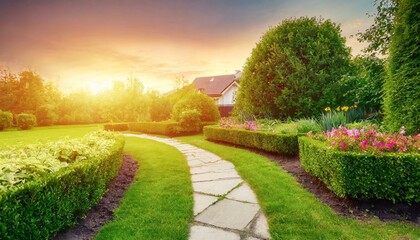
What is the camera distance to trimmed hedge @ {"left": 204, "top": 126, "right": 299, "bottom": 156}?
767cm

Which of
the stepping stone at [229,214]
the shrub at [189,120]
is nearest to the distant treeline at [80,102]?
the shrub at [189,120]

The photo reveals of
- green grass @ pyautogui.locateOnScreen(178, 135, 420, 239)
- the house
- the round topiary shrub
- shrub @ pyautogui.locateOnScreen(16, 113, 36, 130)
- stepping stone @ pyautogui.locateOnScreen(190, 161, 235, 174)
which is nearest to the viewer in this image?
green grass @ pyautogui.locateOnScreen(178, 135, 420, 239)

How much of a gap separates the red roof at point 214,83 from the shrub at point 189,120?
27719mm

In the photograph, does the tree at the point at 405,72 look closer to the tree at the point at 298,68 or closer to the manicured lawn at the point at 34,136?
the tree at the point at 298,68

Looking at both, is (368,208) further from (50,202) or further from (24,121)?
(24,121)

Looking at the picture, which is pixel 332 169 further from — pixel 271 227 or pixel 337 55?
pixel 337 55

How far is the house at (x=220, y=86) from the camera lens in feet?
142

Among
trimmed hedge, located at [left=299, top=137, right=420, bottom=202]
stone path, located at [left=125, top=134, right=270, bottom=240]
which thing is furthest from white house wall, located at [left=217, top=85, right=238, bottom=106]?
trimmed hedge, located at [left=299, top=137, right=420, bottom=202]

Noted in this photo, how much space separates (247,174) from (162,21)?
778cm

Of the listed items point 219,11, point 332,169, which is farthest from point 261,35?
point 332,169

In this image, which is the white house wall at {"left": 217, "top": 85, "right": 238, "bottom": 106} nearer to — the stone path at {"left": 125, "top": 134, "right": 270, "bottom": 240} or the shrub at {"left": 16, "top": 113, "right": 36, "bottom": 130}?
the shrub at {"left": 16, "top": 113, "right": 36, "bottom": 130}

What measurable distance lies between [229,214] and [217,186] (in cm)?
149

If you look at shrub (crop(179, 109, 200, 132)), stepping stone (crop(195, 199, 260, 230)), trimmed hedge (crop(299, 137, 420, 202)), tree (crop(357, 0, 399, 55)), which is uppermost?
tree (crop(357, 0, 399, 55))

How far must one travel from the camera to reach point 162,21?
10570 mm
